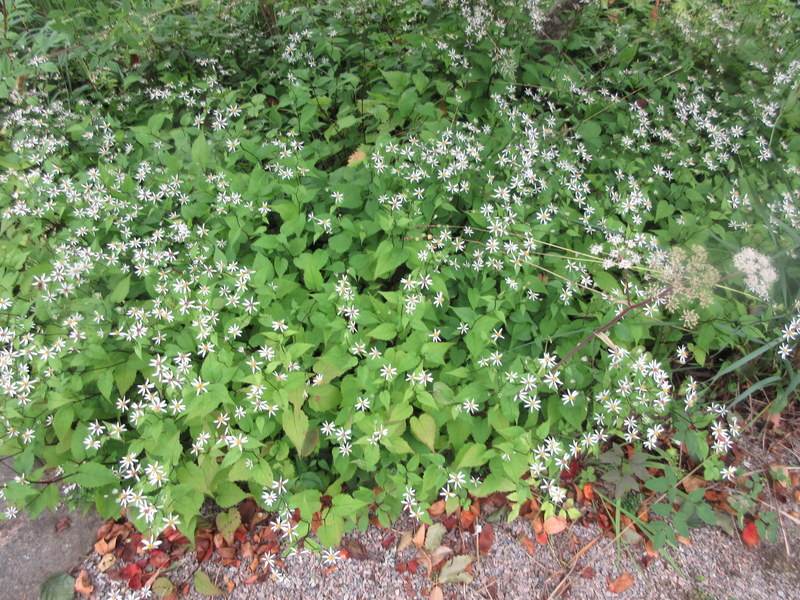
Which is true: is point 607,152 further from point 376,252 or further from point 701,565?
point 701,565

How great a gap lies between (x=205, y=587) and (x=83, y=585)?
552 millimetres

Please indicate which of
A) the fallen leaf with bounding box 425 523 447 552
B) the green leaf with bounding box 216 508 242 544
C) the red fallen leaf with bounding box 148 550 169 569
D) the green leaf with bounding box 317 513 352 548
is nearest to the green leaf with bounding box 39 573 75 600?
the red fallen leaf with bounding box 148 550 169 569

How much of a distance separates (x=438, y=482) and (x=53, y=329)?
1813 millimetres

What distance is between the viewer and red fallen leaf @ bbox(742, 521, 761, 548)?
2387 mm

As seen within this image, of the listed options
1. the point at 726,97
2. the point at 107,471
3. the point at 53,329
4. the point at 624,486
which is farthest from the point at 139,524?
the point at 726,97

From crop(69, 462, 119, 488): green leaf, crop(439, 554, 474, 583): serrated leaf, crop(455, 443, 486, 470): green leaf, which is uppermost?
crop(69, 462, 119, 488): green leaf

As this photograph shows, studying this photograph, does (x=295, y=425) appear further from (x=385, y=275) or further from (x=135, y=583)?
(x=135, y=583)

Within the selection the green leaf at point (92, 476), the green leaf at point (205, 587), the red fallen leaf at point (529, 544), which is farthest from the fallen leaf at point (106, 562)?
the red fallen leaf at point (529, 544)

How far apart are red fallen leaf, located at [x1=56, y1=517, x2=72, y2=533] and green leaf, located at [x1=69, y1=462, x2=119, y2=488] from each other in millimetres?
567

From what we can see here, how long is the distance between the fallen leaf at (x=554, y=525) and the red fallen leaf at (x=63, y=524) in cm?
228

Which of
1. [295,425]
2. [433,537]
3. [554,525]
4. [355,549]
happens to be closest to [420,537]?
[433,537]

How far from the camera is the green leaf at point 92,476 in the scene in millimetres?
1975

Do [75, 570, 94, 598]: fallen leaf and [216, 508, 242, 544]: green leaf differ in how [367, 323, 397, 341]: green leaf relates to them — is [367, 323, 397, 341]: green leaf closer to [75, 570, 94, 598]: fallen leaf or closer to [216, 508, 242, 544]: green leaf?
[216, 508, 242, 544]: green leaf

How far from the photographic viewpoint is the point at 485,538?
239cm
